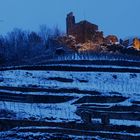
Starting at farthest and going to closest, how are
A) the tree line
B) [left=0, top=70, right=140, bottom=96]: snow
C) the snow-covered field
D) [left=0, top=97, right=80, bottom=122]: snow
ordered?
the tree line, [left=0, top=70, right=140, bottom=96]: snow, the snow-covered field, [left=0, top=97, right=80, bottom=122]: snow

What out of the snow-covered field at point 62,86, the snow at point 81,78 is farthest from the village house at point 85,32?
the snow-covered field at point 62,86

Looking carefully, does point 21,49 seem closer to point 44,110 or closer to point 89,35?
point 89,35

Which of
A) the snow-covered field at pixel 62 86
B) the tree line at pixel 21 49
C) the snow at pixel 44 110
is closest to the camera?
the snow at pixel 44 110

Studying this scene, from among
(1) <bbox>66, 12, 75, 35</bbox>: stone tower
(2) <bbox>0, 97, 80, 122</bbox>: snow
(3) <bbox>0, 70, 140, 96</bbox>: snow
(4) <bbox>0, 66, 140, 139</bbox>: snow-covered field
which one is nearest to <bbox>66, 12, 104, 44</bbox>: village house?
(1) <bbox>66, 12, 75, 35</bbox>: stone tower

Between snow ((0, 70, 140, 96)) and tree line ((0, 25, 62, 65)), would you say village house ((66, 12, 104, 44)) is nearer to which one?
tree line ((0, 25, 62, 65))

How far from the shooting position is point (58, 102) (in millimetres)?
36594

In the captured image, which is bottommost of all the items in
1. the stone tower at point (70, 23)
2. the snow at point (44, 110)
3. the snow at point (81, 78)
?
the snow at point (44, 110)

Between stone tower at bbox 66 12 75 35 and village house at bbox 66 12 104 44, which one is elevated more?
stone tower at bbox 66 12 75 35

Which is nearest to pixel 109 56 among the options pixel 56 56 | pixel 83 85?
pixel 56 56

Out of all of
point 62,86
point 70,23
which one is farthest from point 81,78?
point 70,23

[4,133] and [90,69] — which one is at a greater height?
[90,69]

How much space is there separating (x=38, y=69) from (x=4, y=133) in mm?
16912

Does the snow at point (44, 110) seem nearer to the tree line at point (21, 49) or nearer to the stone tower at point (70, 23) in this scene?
the tree line at point (21, 49)

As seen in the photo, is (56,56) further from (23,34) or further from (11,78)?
(23,34)
